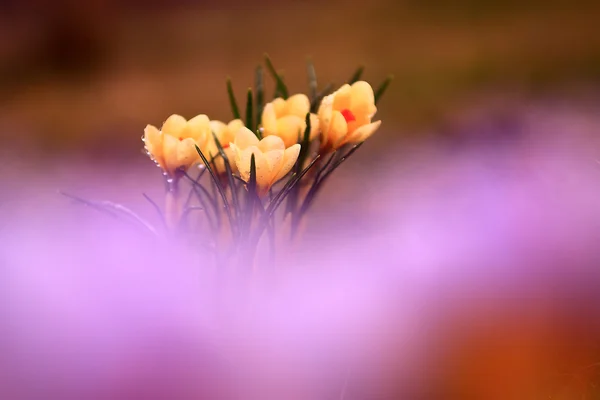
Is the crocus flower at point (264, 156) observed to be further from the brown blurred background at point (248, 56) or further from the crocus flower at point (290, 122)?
the brown blurred background at point (248, 56)

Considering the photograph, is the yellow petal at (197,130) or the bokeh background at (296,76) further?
the bokeh background at (296,76)

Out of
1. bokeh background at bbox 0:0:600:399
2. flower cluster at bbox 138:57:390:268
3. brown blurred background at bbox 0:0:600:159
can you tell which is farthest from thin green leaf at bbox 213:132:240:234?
brown blurred background at bbox 0:0:600:159

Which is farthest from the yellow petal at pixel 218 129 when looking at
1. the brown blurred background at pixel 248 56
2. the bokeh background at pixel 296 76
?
the brown blurred background at pixel 248 56

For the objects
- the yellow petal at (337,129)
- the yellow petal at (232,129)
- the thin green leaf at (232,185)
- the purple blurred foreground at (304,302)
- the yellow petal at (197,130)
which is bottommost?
the purple blurred foreground at (304,302)

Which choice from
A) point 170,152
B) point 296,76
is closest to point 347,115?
point 170,152

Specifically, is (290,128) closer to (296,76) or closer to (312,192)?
(312,192)

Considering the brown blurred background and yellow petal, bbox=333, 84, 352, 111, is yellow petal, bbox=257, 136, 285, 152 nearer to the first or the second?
yellow petal, bbox=333, 84, 352, 111

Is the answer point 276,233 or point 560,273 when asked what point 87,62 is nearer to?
point 276,233
